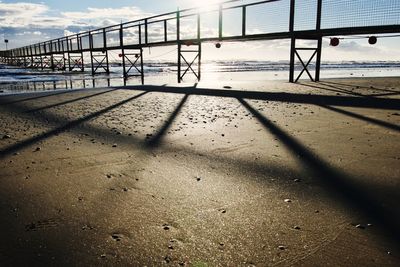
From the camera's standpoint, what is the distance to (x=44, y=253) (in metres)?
2.05

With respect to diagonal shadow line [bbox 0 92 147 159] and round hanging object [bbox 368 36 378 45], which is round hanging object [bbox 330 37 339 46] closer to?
round hanging object [bbox 368 36 378 45]

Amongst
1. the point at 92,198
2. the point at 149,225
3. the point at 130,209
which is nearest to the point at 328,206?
the point at 149,225

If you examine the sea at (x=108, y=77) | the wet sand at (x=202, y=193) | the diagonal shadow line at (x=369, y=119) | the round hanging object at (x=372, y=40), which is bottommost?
the wet sand at (x=202, y=193)

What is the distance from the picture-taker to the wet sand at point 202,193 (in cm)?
207

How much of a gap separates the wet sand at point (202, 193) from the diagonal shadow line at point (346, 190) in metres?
0.01

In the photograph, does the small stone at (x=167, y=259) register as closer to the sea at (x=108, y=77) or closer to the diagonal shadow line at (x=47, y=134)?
the diagonal shadow line at (x=47, y=134)

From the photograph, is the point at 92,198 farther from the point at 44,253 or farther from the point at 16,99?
the point at 16,99

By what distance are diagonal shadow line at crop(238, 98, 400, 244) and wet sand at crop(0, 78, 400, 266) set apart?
1 cm

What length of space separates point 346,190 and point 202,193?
1.36 metres

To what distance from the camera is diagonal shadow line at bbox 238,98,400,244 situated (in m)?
2.37

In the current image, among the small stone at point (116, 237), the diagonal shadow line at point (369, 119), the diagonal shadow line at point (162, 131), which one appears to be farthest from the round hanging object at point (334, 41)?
the small stone at point (116, 237)

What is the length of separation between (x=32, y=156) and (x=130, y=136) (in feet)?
4.94

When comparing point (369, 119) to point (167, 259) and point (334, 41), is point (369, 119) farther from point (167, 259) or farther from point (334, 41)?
point (334, 41)

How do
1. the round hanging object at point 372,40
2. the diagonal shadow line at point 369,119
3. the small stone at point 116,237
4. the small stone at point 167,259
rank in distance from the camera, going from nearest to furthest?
1. the small stone at point 167,259
2. the small stone at point 116,237
3. the diagonal shadow line at point 369,119
4. the round hanging object at point 372,40
